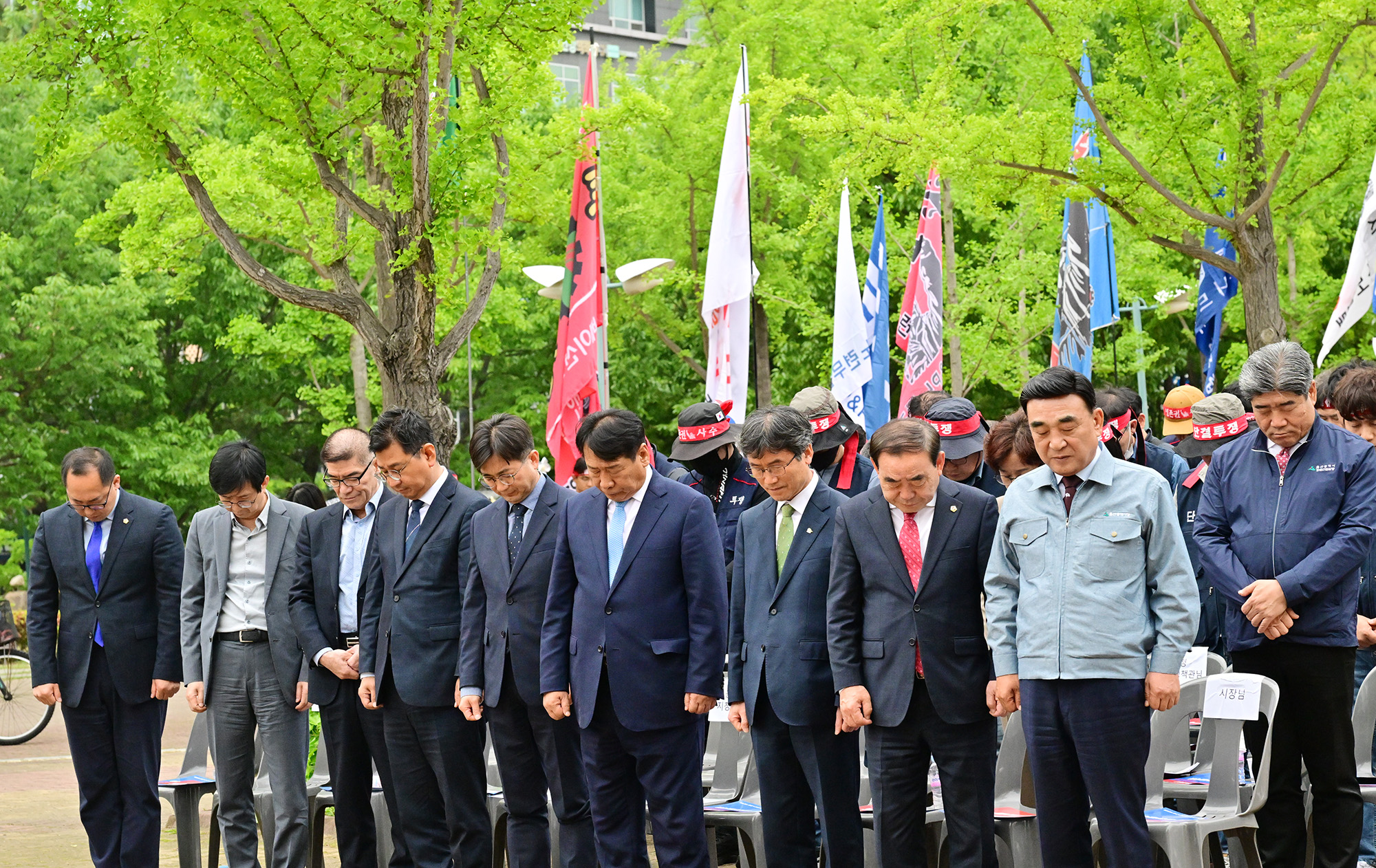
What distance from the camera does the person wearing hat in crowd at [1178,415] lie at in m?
Answer: 9.09

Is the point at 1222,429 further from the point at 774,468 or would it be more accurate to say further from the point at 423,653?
the point at 423,653

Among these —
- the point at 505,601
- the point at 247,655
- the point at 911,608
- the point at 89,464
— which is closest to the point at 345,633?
the point at 247,655

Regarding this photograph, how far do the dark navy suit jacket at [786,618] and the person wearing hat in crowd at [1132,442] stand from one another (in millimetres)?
1538

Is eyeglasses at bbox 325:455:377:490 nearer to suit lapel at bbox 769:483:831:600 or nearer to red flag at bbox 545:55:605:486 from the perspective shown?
suit lapel at bbox 769:483:831:600

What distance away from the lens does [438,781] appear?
628cm

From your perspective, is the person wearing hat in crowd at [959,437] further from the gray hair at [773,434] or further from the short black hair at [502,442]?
the short black hair at [502,442]

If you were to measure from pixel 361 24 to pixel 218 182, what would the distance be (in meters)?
4.77

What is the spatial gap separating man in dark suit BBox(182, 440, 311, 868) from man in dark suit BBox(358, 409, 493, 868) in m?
0.59

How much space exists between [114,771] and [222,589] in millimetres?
1127

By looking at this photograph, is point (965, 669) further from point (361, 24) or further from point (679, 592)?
point (361, 24)

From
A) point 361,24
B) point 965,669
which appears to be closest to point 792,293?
point 361,24

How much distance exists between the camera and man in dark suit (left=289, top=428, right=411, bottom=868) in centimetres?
648

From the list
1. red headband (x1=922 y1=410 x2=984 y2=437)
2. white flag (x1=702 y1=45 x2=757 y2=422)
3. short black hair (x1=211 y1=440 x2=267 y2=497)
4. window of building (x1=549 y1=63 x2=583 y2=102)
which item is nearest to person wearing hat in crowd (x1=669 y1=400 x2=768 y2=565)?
red headband (x1=922 y1=410 x2=984 y2=437)

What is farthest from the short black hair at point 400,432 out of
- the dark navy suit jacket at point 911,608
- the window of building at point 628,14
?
the window of building at point 628,14
